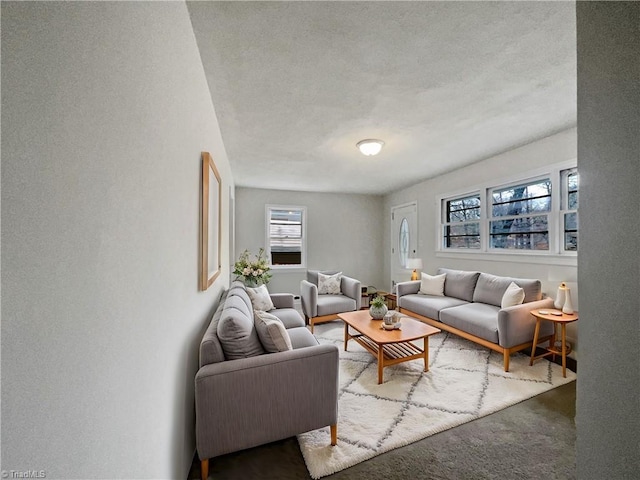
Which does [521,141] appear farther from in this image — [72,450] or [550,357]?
[72,450]

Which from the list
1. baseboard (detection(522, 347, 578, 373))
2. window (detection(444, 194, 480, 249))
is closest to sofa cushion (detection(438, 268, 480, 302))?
window (detection(444, 194, 480, 249))

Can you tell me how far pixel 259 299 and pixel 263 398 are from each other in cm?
177

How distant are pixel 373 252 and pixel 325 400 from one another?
5018 mm

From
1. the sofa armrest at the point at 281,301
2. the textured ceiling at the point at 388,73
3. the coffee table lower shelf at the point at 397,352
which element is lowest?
the coffee table lower shelf at the point at 397,352

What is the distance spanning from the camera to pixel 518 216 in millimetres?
3539

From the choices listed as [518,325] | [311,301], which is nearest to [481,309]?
[518,325]

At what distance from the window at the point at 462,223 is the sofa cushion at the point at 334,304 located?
2.02 m

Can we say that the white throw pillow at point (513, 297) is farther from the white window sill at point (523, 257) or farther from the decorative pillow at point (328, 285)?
the decorative pillow at point (328, 285)

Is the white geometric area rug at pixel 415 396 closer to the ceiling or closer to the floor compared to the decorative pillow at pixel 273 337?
closer to the floor

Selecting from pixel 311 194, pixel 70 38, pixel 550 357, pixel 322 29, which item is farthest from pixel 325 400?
pixel 311 194

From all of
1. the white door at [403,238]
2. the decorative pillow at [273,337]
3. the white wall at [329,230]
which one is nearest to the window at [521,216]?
the white door at [403,238]

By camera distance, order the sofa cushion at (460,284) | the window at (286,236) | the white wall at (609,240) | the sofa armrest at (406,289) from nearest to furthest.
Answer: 1. the white wall at (609,240)
2. the sofa cushion at (460,284)
3. the sofa armrest at (406,289)
4. the window at (286,236)

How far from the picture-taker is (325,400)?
5.48 feet

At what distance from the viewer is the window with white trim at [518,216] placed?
3055mm
